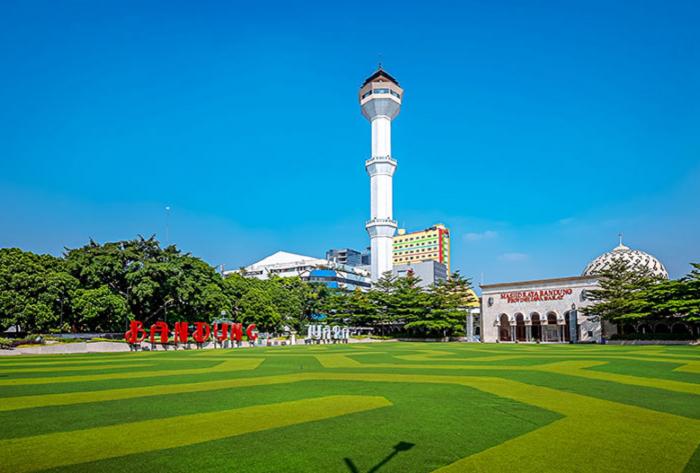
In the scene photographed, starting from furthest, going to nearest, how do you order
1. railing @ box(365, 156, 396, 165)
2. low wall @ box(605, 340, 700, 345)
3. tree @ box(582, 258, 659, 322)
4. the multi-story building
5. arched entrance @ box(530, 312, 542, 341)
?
the multi-story building < railing @ box(365, 156, 396, 165) < arched entrance @ box(530, 312, 542, 341) < tree @ box(582, 258, 659, 322) < low wall @ box(605, 340, 700, 345)

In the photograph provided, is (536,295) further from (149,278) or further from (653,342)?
(149,278)

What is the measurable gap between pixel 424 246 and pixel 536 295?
111 metres

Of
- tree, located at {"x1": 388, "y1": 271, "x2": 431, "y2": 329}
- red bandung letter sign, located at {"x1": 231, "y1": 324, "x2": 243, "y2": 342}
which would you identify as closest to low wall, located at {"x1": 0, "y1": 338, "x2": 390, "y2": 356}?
red bandung letter sign, located at {"x1": 231, "y1": 324, "x2": 243, "y2": 342}

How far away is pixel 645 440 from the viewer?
9.59 meters

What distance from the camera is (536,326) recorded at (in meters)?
72.8

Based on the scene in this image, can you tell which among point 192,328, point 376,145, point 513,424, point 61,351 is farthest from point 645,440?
point 376,145

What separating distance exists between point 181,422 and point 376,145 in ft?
296

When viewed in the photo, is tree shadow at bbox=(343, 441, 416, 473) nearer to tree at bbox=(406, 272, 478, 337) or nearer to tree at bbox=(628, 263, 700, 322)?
tree at bbox=(628, 263, 700, 322)

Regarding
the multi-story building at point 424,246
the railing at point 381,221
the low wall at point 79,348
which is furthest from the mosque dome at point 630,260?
the multi-story building at point 424,246

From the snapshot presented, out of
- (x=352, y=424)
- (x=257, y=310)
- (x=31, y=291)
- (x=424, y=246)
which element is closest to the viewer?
(x=352, y=424)

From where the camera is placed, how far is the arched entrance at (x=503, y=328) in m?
76.3

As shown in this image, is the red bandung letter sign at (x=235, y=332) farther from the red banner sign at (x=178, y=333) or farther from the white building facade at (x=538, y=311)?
the white building facade at (x=538, y=311)

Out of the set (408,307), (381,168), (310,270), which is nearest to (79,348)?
(408,307)

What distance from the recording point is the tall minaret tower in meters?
97.6
